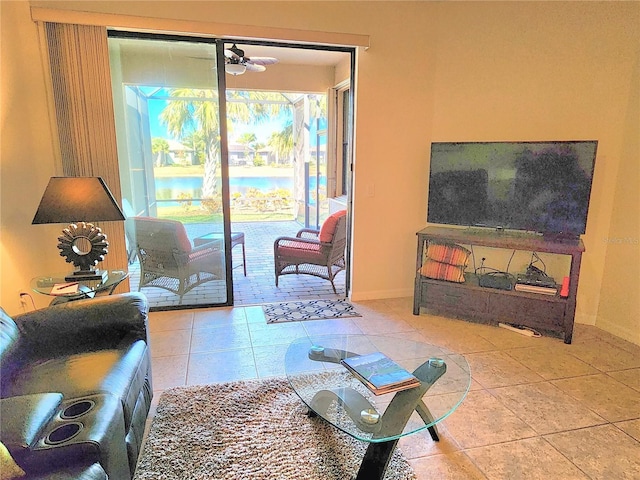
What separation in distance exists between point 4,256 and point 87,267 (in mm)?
439

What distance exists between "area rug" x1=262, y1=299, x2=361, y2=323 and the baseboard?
12 cm

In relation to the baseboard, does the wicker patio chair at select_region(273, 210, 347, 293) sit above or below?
above

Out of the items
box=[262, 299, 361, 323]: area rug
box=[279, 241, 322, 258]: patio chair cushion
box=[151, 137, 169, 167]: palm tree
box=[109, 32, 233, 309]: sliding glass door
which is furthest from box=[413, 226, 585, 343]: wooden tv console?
box=[151, 137, 169, 167]: palm tree

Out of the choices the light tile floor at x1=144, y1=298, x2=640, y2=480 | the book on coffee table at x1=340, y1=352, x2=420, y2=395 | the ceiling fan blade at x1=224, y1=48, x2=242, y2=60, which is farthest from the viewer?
the ceiling fan blade at x1=224, y1=48, x2=242, y2=60

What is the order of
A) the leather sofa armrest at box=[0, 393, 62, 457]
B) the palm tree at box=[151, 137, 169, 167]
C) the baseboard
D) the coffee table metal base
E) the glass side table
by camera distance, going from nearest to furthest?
the leather sofa armrest at box=[0, 393, 62, 457], the coffee table metal base, the glass side table, the palm tree at box=[151, 137, 169, 167], the baseboard

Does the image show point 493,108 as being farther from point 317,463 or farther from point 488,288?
point 317,463

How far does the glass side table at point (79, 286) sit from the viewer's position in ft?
7.66

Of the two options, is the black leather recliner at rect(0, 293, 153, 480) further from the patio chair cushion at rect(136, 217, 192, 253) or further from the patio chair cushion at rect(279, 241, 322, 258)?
the patio chair cushion at rect(279, 241, 322, 258)

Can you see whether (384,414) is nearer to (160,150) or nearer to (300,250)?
(300,250)

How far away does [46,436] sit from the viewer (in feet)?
4.27

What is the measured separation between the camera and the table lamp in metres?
2.39

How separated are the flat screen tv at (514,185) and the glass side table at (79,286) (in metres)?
2.66

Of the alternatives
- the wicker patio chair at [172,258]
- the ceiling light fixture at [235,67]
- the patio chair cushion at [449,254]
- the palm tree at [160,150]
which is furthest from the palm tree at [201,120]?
the patio chair cushion at [449,254]

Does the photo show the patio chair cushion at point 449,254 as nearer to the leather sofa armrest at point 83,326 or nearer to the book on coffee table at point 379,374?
the book on coffee table at point 379,374
